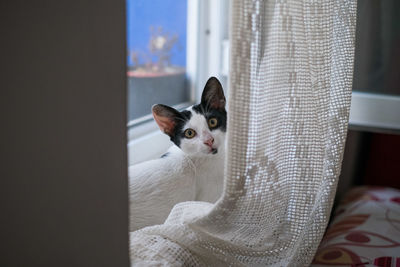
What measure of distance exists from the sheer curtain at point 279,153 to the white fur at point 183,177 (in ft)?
0.29

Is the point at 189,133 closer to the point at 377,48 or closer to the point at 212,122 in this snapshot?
the point at 212,122

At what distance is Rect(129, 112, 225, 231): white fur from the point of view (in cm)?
77

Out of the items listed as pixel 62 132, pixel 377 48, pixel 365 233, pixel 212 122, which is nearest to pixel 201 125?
pixel 212 122

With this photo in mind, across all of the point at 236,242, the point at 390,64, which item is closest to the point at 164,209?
the point at 236,242

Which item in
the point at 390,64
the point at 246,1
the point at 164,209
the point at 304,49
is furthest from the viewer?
the point at 390,64

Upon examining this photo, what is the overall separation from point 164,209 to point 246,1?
460mm

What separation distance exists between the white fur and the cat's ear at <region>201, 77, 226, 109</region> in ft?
0.12

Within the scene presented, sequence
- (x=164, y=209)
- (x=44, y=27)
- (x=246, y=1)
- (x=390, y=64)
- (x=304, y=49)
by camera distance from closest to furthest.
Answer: (x=44, y=27) < (x=246, y=1) < (x=304, y=49) < (x=164, y=209) < (x=390, y=64)

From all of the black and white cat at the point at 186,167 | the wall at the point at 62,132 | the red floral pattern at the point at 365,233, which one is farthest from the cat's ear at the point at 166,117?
the red floral pattern at the point at 365,233

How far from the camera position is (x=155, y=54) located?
1.19 meters

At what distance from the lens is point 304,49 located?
0.59m

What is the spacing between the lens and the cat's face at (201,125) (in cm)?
77

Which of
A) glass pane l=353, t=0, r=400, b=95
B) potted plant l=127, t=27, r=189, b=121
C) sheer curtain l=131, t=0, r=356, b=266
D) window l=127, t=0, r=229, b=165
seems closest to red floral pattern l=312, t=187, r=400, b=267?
sheer curtain l=131, t=0, r=356, b=266

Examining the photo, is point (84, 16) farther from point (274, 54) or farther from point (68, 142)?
point (274, 54)
